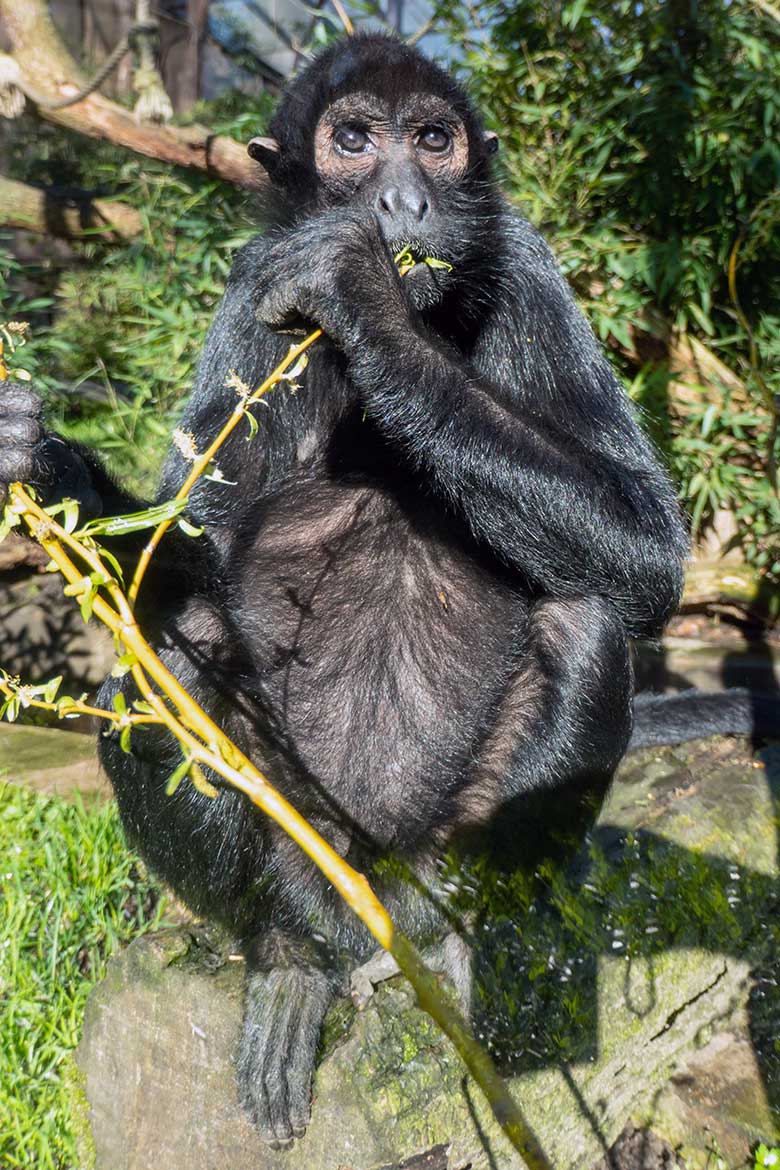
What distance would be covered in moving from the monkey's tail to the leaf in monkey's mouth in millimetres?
2297

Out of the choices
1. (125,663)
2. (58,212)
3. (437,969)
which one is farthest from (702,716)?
(58,212)

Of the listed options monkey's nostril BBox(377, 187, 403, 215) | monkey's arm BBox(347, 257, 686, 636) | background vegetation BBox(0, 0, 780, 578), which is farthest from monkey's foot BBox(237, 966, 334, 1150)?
background vegetation BBox(0, 0, 780, 578)

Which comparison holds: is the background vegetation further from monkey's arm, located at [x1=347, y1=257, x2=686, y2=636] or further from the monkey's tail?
monkey's arm, located at [x1=347, y1=257, x2=686, y2=636]

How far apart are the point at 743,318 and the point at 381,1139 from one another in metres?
5.21

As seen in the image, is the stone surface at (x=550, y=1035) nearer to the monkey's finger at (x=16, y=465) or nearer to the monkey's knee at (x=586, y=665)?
the monkey's knee at (x=586, y=665)

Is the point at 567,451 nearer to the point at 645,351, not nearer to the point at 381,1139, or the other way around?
the point at 381,1139

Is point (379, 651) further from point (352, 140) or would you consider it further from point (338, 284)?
point (352, 140)

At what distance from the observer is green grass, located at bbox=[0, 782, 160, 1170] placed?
3334mm

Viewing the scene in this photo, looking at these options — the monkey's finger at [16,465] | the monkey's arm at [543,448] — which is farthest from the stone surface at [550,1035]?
the monkey's finger at [16,465]

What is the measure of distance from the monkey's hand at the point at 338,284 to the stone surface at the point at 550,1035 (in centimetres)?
181

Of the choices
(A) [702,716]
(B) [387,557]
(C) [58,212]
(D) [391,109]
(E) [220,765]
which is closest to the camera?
(E) [220,765]

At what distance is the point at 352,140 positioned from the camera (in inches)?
133

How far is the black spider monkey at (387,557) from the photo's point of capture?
287 centimetres

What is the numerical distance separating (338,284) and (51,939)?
2.56 meters
